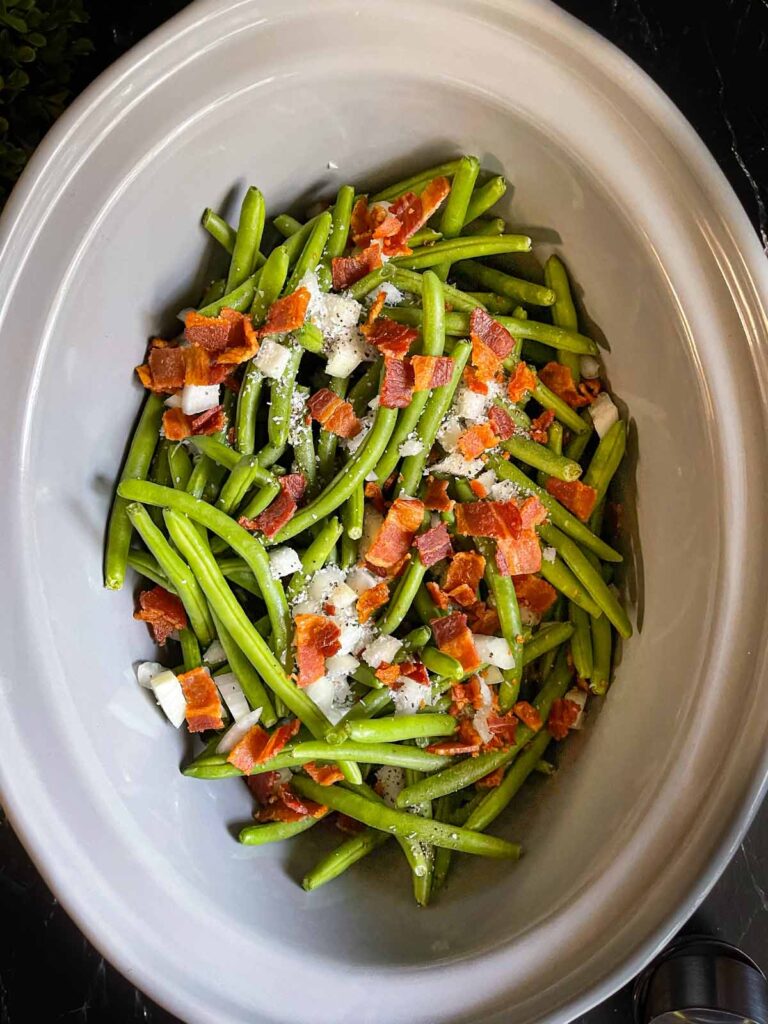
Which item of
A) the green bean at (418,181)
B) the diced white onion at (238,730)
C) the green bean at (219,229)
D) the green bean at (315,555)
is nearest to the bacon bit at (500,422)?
the green bean at (315,555)

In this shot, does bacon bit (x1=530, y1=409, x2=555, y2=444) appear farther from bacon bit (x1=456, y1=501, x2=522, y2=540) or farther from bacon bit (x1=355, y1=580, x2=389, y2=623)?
bacon bit (x1=355, y1=580, x2=389, y2=623)

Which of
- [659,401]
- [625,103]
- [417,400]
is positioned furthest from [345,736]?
[625,103]

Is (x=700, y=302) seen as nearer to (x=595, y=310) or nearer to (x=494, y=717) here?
(x=595, y=310)

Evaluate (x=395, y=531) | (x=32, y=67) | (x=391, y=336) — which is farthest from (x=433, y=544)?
(x=32, y=67)

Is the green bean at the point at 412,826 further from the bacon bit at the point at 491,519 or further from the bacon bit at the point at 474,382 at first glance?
the bacon bit at the point at 474,382

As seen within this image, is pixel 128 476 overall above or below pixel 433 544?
above

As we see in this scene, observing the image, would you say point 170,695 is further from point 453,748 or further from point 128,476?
point 453,748
